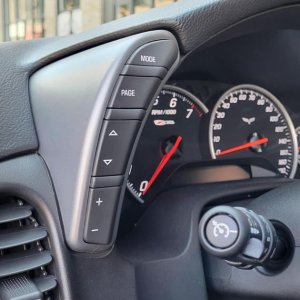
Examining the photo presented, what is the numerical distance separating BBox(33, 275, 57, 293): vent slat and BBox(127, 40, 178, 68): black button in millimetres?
383

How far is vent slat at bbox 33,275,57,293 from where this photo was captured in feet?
3.13

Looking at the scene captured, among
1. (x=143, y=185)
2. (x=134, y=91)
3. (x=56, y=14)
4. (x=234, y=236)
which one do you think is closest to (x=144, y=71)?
(x=134, y=91)

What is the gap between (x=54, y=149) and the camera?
1017 millimetres

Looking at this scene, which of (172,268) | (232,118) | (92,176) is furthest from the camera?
(232,118)

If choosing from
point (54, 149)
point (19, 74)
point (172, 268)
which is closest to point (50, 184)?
point (54, 149)

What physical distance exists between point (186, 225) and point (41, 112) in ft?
1.26

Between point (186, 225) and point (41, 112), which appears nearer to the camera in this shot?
point (41, 112)

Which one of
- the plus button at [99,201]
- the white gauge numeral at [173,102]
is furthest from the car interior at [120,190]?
the white gauge numeral at [173,102]

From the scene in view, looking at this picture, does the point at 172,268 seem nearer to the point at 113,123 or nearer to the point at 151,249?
the point at 151,249

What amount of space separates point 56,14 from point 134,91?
14729 millimetres

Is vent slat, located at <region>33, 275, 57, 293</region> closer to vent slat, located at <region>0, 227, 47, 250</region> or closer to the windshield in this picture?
vent slat, located at <region>0, 227, 47, 250</region>

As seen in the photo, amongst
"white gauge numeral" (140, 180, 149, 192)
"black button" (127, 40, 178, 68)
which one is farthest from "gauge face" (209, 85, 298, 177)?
"black button" (127, 40, 178, 68)

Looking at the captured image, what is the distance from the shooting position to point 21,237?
0.95 m

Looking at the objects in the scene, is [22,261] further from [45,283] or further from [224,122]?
[224,122]
